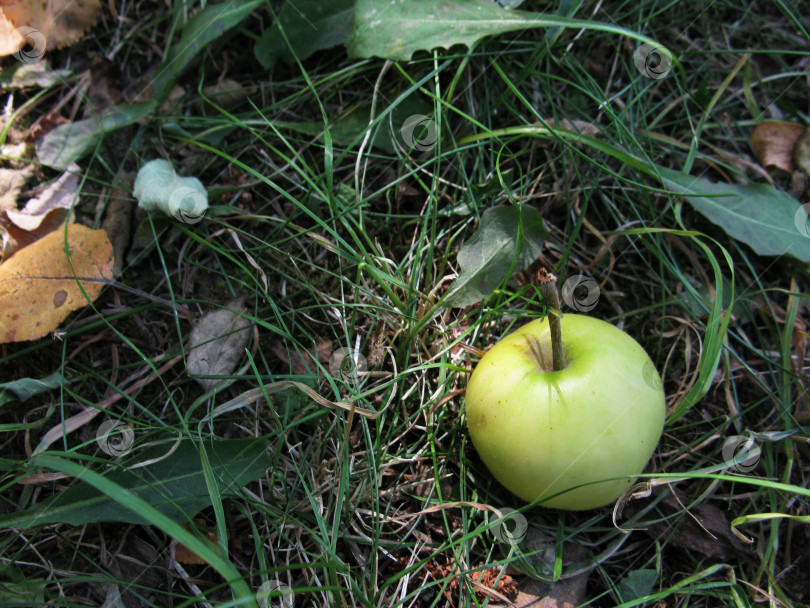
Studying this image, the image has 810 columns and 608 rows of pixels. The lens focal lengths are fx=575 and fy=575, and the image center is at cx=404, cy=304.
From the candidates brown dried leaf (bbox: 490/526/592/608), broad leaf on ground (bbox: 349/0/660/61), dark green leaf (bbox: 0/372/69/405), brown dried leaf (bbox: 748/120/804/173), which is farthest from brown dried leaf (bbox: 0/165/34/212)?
brown dried leaf (bbox: 748/120/804/173)

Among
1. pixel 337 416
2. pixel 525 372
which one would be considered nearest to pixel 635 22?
pixel 525 372

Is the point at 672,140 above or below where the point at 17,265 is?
below

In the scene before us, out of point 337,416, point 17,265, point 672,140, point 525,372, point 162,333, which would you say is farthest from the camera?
point 672,140

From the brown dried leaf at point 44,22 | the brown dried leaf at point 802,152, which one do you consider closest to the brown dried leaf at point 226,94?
the brown dried leaf at point 44,22

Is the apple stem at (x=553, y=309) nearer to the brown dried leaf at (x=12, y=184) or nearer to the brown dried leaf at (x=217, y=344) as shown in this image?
the brown dried leaf at (x=217, y=344)

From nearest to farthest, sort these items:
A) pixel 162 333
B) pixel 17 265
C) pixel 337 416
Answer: pixel 337 416 → pixel 17 265 → pixel 162 333

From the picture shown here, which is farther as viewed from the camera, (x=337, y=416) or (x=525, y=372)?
(x=337, y=416)

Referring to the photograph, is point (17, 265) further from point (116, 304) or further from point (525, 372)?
point (525, 372)

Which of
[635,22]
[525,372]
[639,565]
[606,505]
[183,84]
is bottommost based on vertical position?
[639,565]
